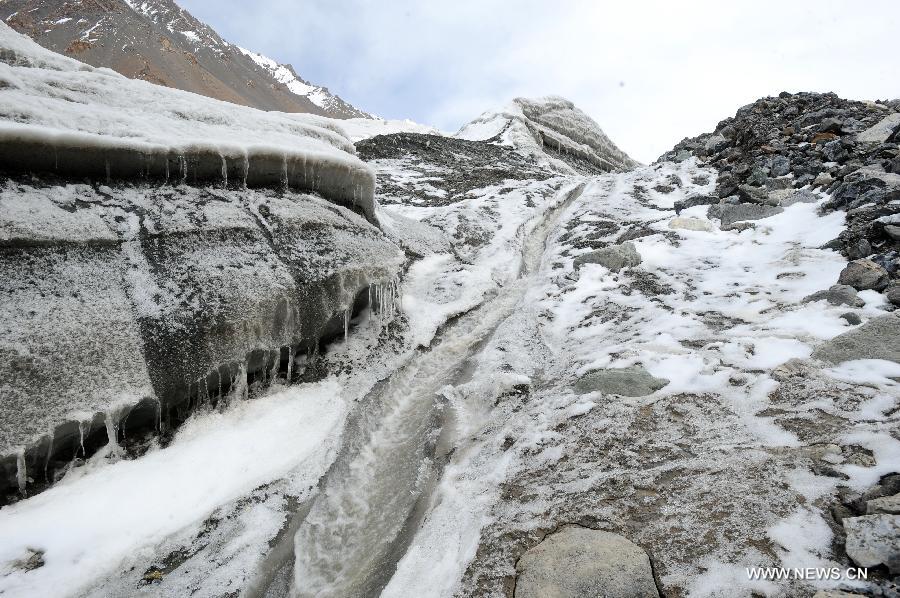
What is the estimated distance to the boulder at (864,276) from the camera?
4.41 m

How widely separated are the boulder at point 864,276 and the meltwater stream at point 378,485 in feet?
12.6

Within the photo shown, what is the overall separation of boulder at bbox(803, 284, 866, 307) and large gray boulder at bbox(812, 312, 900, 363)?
0.60 meters

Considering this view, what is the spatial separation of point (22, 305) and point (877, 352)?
6.19m

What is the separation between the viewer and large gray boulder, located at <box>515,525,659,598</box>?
231 cm

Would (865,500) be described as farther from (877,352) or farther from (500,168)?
(500,168)

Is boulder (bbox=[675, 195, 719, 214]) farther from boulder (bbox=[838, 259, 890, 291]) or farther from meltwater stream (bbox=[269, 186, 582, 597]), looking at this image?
meltwater stream (bbox=[269, 186, 582, 597])

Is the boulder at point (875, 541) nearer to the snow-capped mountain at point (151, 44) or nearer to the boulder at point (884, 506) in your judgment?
the boulder at point (884, 506)

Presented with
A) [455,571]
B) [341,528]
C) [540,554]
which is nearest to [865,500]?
[540,554]

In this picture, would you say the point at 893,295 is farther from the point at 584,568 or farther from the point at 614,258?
the point at 584,568

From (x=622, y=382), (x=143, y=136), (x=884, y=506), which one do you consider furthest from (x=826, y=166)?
(x=143, y=136)

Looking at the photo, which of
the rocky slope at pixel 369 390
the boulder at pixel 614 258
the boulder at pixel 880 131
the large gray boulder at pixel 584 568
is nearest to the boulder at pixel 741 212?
the rocky slope at pixel 369 390

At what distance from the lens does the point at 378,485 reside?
12.9ft

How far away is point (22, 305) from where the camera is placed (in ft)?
11.0

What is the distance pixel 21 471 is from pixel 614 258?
6905 mm
